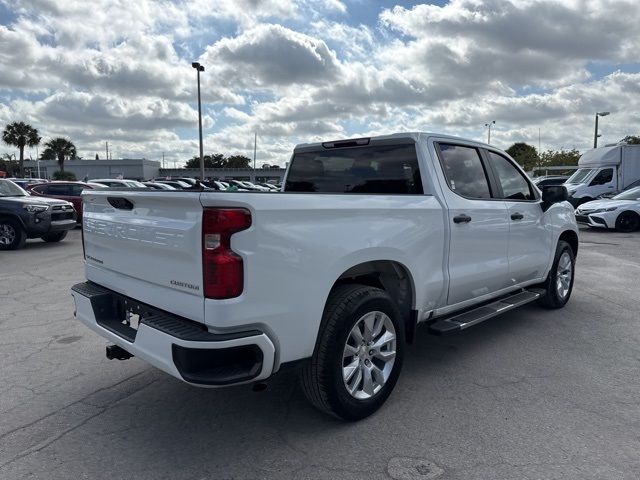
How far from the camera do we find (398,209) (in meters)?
3.48

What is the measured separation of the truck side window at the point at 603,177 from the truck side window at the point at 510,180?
1722 centimetres

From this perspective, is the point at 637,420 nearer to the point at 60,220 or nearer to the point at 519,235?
the point at 519,235

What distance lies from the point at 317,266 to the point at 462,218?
1.68 metres

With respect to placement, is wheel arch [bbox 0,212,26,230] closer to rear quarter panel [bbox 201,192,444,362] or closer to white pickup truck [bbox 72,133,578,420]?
white pickup truck [bbox 72,133,578,420]

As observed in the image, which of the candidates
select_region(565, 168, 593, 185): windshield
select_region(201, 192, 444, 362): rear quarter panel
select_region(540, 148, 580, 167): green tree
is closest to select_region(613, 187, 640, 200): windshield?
select_region(565, 168, 593, 185): windshield

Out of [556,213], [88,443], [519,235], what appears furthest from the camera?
[556,213]

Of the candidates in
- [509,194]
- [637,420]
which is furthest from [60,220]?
[637,420]

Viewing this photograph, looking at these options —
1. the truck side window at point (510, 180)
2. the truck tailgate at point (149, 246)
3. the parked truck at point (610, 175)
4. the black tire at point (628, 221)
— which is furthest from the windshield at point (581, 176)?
the truck tailgate at point (149, 246)

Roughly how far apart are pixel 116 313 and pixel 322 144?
232 centimetres

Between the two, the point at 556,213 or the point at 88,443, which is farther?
the point at 556,213

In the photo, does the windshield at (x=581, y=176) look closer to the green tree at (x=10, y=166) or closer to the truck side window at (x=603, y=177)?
the truck side window at (x=603, y=177)

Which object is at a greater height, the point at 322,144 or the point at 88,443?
the point at 322,144

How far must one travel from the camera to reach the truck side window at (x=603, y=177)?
20078 mm

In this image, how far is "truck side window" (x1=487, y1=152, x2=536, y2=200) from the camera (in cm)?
493
